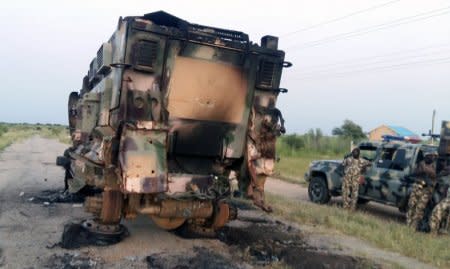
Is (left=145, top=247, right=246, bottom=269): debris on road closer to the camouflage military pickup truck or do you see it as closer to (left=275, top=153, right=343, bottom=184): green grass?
the camouflage military pickup truck

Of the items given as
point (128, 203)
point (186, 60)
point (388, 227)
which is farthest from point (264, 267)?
point (388, 227)

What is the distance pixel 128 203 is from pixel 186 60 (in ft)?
6.77

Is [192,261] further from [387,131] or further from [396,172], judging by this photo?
[387,131]

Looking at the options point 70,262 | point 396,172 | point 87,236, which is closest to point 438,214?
point 396,172

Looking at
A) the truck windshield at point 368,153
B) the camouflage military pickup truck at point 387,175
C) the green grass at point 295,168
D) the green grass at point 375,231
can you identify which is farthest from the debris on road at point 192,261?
the green grass at point 295,168

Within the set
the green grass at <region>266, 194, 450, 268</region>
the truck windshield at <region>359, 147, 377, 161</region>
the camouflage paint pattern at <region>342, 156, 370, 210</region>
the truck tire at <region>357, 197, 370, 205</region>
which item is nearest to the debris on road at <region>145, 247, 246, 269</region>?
the green grass at <region>266, 194, 450, 268</region>

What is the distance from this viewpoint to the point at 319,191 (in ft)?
42.6

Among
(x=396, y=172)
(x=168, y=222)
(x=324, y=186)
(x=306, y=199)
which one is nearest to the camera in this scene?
(x=168, y=222)

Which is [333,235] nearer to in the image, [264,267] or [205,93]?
[264,267]

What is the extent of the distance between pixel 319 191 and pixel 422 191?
3483 mm

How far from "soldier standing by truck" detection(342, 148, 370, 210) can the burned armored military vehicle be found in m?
4.59

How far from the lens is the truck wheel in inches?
504

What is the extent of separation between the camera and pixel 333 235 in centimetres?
863

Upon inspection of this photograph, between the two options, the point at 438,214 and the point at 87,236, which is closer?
the point at 87,236
